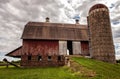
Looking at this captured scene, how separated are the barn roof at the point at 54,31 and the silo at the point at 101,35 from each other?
313 centimetres

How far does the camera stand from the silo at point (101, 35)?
21.6 meters

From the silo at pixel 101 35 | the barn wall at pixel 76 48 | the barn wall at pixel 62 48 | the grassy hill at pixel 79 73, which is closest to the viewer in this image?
the grassy hill at pixel 79 73

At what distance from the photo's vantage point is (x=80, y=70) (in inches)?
514

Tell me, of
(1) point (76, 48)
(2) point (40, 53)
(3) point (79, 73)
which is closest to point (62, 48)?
(1) point (76, 48)

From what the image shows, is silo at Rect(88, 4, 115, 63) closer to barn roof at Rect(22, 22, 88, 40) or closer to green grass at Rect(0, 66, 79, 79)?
barn roof at Rect(22, 22, 88, 40)

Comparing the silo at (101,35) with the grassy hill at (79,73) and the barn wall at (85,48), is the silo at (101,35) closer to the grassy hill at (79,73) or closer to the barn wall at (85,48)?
the barn wall at (85,48)

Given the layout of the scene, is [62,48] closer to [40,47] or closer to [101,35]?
[40,47]

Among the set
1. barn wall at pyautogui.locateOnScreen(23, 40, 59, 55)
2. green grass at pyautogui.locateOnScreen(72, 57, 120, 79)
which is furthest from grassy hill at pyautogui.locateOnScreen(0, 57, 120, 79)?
barn wall at pyautogui.locateOnScreen(23, 40, 59, 55)

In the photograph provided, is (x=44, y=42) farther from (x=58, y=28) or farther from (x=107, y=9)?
(x=107, y=9)

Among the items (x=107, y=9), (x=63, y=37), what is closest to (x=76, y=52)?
(x=63, y=37)

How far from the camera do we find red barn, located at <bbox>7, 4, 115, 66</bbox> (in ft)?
72.1

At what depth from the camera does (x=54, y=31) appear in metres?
26.0

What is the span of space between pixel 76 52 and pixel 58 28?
19.6 feet

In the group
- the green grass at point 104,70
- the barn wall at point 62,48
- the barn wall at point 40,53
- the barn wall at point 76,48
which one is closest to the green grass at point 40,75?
the green grass at point 104,70
